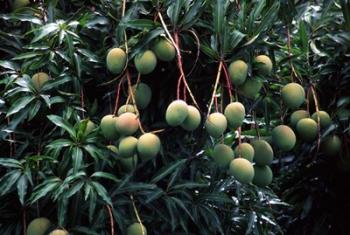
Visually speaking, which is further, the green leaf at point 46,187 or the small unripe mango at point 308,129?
the small unripe mango at point 308,129

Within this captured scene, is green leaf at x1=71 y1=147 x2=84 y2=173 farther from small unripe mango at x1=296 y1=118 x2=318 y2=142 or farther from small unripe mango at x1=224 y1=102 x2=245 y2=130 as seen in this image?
small unripe mango at x1=296 y1=118 x2=318 y2=142

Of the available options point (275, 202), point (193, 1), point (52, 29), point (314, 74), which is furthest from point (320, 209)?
point (52, 29)

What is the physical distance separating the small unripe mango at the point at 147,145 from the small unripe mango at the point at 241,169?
0.69 feet

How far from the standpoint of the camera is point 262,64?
163 cm

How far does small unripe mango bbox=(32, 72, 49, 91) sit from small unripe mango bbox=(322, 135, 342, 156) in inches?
38.9

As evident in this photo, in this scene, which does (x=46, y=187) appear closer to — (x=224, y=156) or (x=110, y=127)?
(x=110, y=127)

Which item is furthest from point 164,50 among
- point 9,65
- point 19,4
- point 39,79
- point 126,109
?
point 19,4

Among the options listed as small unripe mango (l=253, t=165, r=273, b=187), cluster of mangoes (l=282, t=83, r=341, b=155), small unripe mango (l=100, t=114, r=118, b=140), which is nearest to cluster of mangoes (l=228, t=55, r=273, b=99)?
cluster of mangoes (l=282, t=83, r=341, b=155)

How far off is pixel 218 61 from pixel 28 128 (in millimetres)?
602

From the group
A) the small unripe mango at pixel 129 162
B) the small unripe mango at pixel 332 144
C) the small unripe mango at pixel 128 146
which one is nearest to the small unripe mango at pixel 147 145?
the small unripe mango at pixel 128 146

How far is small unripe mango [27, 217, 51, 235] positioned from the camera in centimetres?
154

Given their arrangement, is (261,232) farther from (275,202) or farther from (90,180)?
(90,180)

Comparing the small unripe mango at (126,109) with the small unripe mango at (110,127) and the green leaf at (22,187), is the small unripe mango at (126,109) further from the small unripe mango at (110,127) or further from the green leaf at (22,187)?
the green leaf at (22,187)

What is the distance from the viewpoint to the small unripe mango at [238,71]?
1.56 m
